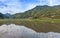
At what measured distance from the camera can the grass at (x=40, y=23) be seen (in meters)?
1.74

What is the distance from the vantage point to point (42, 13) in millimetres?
1781

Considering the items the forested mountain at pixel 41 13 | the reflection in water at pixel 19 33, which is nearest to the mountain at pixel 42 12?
the forested mountain at pixel 41 13

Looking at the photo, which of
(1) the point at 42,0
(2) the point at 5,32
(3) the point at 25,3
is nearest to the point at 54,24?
(1) the point at 42,0

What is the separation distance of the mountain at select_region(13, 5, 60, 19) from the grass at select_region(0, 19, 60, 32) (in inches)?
2.4

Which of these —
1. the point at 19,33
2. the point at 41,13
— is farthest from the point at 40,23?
the point at 19,33

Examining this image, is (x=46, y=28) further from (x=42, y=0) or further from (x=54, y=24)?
(x=42, y=0)

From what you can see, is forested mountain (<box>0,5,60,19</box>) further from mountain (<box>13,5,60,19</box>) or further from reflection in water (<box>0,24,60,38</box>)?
reflection in water (<box>0,24,60,38</box>)

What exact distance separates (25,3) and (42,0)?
26 centimetres

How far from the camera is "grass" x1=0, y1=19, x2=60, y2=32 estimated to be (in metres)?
1.74

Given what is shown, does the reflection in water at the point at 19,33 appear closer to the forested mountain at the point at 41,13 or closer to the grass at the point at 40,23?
the grass at the point at 40,23

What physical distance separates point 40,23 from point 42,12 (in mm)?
166

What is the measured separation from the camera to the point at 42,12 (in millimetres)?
1789

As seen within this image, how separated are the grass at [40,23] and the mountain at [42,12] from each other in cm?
6

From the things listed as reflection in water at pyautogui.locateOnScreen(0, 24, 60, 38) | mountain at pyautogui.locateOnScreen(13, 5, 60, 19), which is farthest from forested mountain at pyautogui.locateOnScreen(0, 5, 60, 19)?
reflection in water at pyautogui.locateOnScreen(0, 24, 60, 38)
